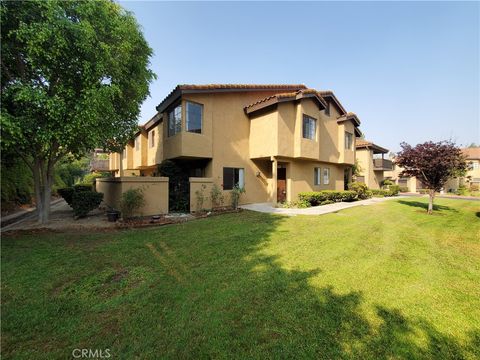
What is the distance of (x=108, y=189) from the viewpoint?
13883 millimetres

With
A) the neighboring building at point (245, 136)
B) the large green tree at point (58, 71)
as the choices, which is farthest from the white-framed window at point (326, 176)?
the large green tree at point (58, 71)

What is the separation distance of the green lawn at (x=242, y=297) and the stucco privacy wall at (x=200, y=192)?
494cm

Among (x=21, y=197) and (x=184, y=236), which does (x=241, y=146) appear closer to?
(x=184, y=236)

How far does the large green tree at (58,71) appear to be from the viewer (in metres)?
6.88

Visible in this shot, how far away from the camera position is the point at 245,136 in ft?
51.6

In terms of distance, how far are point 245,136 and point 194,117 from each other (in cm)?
398

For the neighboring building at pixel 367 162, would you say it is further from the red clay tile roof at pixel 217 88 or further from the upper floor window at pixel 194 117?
the upper floor window at pixel 194 117

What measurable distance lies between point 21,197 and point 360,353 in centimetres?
2194

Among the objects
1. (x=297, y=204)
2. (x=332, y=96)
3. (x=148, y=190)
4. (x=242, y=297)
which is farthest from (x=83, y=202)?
(x=332, y=96)

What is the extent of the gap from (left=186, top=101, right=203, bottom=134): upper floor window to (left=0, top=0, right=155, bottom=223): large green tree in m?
4.22

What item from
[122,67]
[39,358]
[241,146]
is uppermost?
[122,67]

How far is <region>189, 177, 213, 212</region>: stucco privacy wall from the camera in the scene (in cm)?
1241

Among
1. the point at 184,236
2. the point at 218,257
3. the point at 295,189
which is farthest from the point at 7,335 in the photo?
the point at 295,189

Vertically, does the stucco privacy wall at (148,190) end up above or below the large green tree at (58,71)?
below
